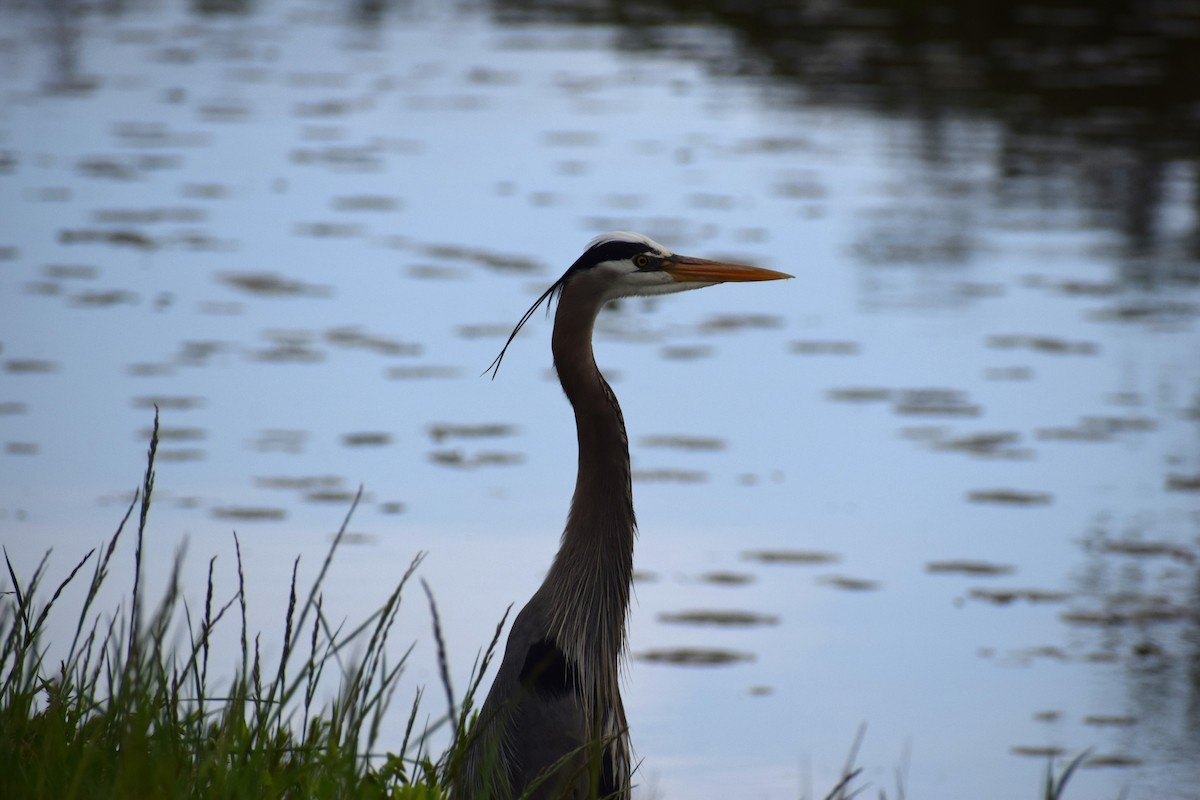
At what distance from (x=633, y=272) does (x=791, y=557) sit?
8.70 feet

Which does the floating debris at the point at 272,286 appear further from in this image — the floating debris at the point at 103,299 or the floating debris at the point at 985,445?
the floating debris at the point at 985,445

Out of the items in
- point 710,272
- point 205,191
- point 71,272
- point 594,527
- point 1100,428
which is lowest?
point 1100,428

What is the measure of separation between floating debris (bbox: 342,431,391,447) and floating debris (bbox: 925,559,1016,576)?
7.51 feet

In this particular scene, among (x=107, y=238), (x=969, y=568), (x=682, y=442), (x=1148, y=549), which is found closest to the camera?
(x=969, y=568)

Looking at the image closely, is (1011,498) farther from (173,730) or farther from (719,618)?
(173,730)

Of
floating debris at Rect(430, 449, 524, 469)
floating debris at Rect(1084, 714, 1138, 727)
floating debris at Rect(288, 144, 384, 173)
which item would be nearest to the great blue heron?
floating debris at Rect(1084, 714, 1138, 727)

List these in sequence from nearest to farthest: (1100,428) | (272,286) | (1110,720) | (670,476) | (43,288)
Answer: (1110,720) → (670,476) → (1100,428) → (43,288) → (272,286)

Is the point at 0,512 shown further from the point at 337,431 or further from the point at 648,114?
the point at 648,114

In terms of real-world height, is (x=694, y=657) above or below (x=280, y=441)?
below

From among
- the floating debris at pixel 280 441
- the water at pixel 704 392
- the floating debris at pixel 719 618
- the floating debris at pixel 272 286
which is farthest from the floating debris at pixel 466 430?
the floating debris at pixel 272 286

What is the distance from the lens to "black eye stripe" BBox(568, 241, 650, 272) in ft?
11.4

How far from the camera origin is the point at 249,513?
6148mm

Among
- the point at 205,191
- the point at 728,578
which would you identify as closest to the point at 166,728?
the point at 728,578

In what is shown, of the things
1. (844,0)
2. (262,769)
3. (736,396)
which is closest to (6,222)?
(736,396)
